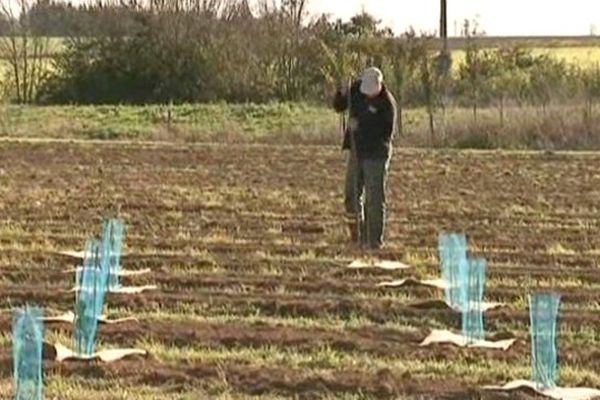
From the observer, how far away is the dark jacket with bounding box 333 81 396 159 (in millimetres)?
13109

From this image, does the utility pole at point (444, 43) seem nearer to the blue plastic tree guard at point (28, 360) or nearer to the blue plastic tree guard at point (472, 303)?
the blue plastic tree guard at point (472, 303)

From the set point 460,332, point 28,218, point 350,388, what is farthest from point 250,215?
point 350,388

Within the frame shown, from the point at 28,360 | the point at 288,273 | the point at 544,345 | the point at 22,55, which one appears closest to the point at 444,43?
the point at 22,55

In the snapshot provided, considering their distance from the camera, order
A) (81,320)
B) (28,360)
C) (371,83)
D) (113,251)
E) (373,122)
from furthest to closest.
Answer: (373,122), (371,83), (113,251), (81,320), (28,360)

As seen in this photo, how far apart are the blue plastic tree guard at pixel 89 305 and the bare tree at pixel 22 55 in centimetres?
3273

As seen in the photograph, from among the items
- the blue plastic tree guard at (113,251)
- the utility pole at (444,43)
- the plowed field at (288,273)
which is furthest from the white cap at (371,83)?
the utility pole at (444,43)

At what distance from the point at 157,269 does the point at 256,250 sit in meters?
1.57

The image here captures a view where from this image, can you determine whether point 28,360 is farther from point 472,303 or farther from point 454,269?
point 454,269

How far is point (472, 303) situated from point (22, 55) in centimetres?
3400

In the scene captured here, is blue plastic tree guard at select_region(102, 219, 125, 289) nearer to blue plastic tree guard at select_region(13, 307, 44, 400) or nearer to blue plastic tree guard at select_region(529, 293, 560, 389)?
blue plastic tree guard at select_region(13, 307, 44, 400)

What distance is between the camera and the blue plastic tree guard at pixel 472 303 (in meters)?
9.06

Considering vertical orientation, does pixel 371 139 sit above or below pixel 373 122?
below

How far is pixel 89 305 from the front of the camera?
8539mm

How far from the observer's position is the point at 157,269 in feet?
39.3
